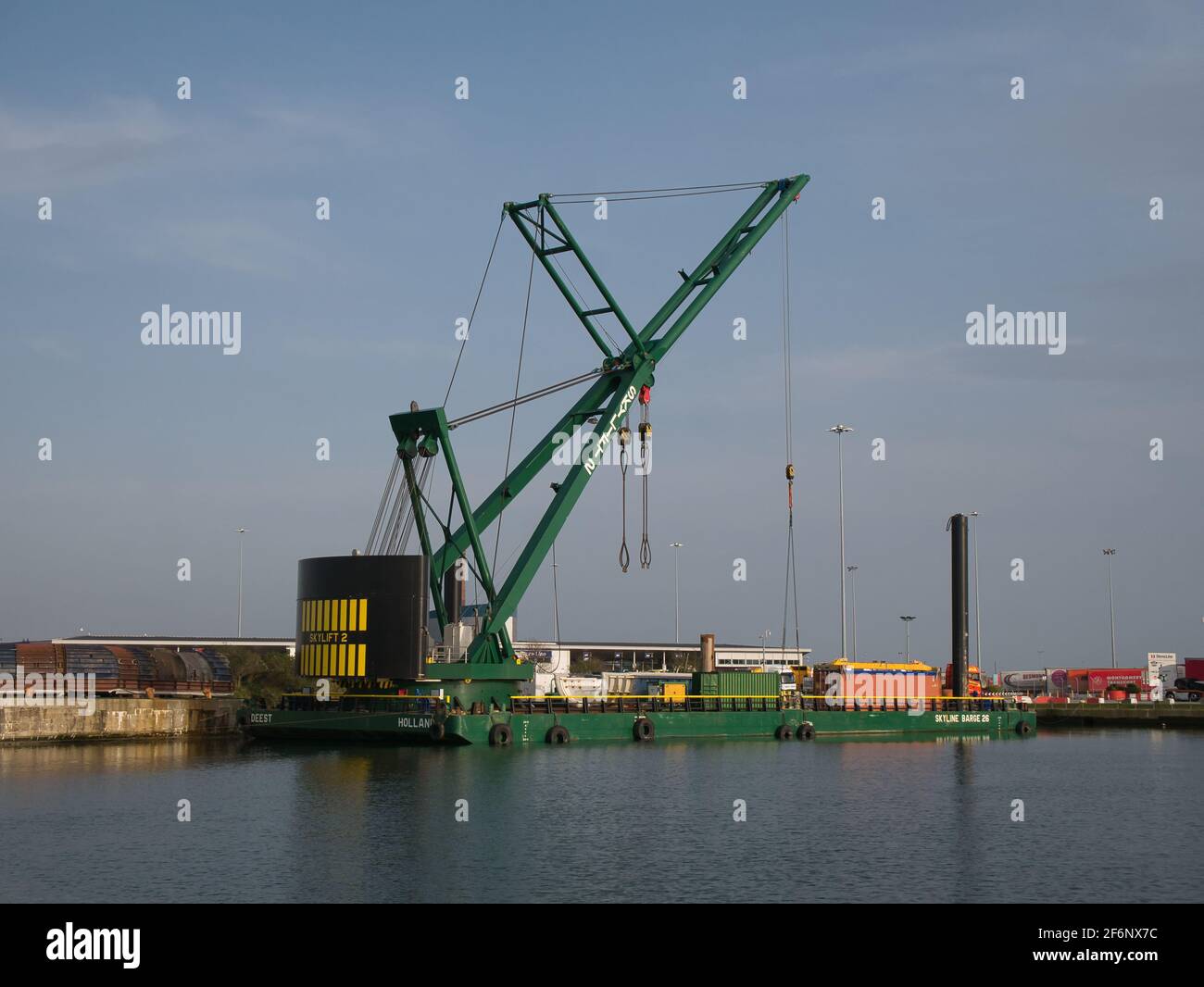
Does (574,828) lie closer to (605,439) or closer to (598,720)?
(598,720)

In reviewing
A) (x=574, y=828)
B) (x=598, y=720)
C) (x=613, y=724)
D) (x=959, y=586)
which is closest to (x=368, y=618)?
(x=598, y=720)

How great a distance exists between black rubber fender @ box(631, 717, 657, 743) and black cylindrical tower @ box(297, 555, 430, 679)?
1391 centimetres

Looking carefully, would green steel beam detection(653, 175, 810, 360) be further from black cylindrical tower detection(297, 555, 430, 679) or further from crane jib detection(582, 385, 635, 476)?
black cylindrical tower detection(297, 555, 430, 679)

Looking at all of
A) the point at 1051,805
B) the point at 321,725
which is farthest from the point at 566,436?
the point at 1051,805

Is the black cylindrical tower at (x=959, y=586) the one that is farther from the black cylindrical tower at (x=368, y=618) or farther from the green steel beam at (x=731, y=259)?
the black cylindrical tower at (x=368, y=618)

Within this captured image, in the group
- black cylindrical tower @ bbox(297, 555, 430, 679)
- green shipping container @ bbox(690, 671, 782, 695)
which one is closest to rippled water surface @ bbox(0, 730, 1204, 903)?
black cylindrical tower @ bbox(297, 555, 430, 679)

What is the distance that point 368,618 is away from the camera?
57.3 metres

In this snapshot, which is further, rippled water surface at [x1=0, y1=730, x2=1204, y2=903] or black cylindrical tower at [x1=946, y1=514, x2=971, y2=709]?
black cylindrical tower at [x1=946, y1=514, x2=971, y2=709]

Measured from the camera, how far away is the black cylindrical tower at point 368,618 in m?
56.8

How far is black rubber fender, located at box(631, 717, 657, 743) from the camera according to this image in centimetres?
6594
